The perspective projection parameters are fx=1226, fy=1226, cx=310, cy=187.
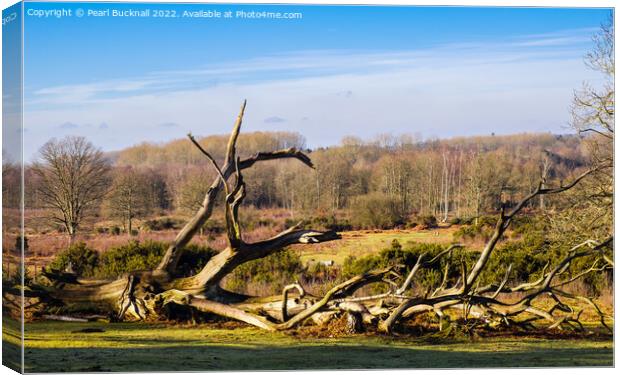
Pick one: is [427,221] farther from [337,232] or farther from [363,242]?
[337,232]

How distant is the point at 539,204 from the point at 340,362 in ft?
12.4

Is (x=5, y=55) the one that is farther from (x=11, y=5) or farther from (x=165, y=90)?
(x=165, y=90)

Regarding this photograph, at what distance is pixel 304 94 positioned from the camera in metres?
14.6

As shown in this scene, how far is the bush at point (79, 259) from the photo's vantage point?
584 inches

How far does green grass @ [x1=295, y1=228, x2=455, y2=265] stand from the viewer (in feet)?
49.9

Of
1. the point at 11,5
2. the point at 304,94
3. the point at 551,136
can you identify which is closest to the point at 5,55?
the point at 11,5

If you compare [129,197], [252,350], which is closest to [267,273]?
[252,350]

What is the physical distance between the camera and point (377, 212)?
15406mm

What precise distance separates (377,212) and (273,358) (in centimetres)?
265

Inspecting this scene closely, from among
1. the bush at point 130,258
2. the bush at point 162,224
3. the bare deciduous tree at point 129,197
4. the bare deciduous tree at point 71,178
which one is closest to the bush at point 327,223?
the bush at point 162,224

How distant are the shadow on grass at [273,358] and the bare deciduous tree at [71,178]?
179 cm

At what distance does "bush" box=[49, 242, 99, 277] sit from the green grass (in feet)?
8.34

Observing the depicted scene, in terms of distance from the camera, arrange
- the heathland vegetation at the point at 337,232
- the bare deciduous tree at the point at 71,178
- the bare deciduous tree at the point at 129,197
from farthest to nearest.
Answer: the bare deciduous tree at the point at 129,197, the heathland vegetation at the point at 337,232, the bare deciduous tree at the point at 71,178

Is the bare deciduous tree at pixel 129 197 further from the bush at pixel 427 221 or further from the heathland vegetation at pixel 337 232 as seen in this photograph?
the bush at pixel 427 221
